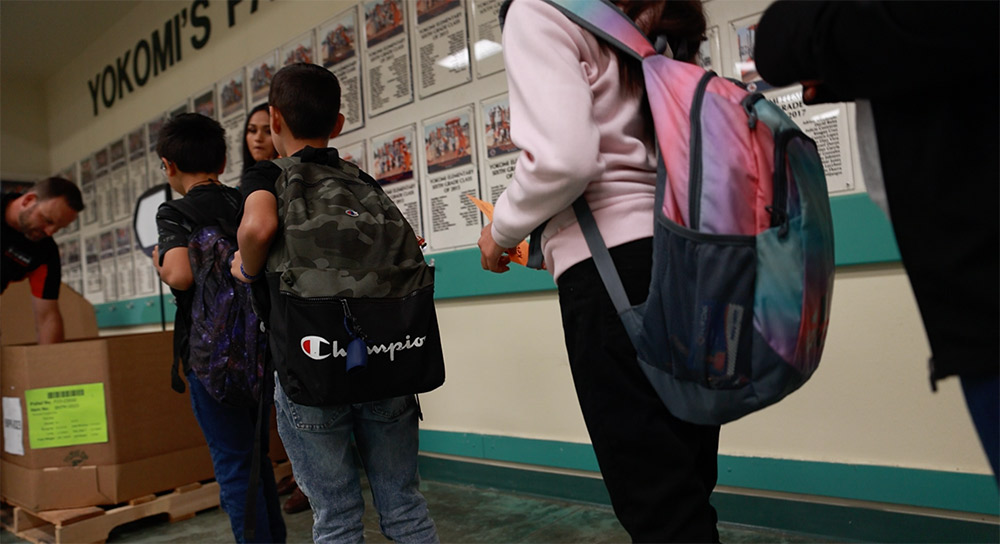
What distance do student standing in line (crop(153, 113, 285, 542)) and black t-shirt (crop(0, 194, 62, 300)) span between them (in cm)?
155

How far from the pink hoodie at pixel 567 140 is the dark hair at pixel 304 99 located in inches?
25.0

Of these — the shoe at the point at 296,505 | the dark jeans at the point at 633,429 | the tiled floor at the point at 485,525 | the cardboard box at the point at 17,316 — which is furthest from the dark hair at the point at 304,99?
the cardboard box at the point at 17,316

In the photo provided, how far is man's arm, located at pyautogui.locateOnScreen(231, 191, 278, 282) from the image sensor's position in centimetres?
134

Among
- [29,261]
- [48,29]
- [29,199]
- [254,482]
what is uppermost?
[48,29]

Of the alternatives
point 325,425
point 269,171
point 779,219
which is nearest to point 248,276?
point 269,171

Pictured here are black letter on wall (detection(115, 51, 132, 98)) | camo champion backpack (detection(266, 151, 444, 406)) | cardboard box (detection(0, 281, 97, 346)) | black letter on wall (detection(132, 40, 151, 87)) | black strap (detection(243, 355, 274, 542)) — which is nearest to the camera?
camo champion backpack (detection(266, 151, 444, 406))

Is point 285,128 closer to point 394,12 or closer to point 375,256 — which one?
point 375,256

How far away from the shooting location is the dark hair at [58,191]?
2896 millimetres

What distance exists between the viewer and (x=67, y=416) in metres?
2.61

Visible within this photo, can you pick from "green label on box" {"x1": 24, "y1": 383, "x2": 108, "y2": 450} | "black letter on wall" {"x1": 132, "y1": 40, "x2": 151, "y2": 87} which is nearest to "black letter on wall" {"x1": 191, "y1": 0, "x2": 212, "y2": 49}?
"black letter on wall" {"x1": 132, "y1": 40, "x2": 151, "y2": 87}

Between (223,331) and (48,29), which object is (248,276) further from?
(48,29)

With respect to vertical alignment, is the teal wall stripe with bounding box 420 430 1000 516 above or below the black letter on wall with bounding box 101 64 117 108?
below

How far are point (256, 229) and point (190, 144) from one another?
820 mm

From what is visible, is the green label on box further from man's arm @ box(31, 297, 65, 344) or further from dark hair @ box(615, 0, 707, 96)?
dark hair @ box(615, 0, 707, 96)
